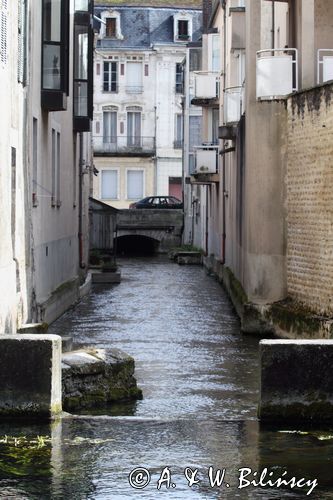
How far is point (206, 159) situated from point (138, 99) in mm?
31252

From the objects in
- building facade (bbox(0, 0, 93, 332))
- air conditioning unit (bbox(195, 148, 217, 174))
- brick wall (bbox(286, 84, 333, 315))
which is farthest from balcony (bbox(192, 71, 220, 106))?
brick wall (bbox(286, 84, 333, 315))

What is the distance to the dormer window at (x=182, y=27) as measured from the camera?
76.1m

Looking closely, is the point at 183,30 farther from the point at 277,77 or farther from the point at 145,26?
the point at 277,77

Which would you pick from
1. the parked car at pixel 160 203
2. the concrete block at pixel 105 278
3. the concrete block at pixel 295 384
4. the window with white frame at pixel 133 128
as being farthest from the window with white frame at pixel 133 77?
the concrete block at pixel 295 384

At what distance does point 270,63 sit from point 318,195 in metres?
3.43

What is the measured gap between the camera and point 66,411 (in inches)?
555

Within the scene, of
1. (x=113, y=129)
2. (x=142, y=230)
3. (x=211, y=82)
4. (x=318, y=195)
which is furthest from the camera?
(x=113, y=129)

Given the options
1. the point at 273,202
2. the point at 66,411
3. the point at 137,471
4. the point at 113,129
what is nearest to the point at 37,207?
the point at 273,202

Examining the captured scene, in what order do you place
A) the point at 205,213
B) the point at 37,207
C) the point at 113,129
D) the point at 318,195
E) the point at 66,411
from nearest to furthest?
1. the point at 66,411
2. the point at 318,195
3. the point at 37,207
4. the point at 205,213
5. the point at 113,129

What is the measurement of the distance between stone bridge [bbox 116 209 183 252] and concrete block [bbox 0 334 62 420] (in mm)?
49672

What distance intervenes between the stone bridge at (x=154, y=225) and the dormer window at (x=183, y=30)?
15.7 metres

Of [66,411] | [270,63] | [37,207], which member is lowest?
[66,411]

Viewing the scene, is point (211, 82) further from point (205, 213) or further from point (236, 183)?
point (236, 183)

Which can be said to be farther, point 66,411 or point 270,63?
point 270,63
